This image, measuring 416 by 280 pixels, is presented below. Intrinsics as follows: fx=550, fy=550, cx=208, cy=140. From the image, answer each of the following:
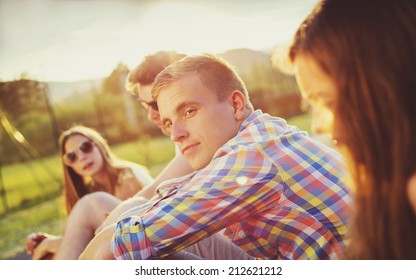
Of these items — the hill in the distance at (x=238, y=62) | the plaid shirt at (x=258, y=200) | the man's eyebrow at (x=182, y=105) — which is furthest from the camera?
the hill in the distance at (x=238, y=62)

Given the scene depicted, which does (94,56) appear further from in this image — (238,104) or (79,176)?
(238,104)

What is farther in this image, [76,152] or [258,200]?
[76,152]

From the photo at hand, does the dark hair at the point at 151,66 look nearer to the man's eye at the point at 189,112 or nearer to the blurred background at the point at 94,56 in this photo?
the blurred background at the point at 94,56

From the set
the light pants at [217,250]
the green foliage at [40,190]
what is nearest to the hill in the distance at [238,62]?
the light pants at [217,250]

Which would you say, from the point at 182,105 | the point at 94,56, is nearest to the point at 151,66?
the point at 94,56

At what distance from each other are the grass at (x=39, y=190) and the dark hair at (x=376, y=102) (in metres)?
2.63

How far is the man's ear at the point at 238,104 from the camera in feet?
7.06

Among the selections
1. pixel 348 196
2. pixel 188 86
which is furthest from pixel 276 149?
pixel 188 86

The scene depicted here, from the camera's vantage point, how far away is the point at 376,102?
1.45 metres

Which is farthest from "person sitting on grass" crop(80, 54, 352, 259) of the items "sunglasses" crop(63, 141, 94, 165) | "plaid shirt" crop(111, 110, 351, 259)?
"sunglasses" crop(63, 141, 94, 165)

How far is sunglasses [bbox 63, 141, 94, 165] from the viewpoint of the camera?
3.29 m

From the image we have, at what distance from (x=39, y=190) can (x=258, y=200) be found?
10.5ft

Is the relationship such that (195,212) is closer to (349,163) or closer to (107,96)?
(349,163)

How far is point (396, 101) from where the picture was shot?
4.69 ft
